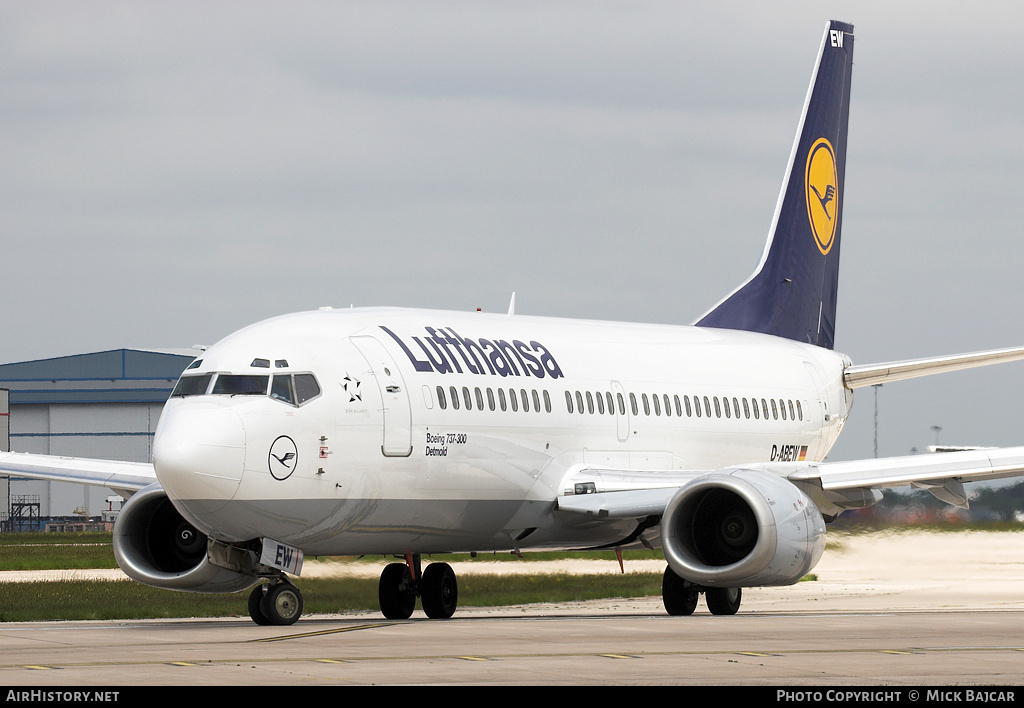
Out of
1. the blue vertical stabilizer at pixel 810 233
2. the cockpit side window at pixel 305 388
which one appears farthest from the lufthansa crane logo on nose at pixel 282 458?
the blue vertical stabilizer at pixel 810 233

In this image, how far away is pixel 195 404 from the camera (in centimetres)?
1897

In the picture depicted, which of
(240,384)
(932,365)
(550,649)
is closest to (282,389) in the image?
(240,384)

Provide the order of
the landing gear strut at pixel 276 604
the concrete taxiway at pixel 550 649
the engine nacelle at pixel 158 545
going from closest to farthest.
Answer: the concrete taxiway at pixel 550 649
the landing gear strut at pixel 276 604
the engine nacelle at pixel 158 545

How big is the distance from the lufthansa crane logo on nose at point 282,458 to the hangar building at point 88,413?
71591 millimetres

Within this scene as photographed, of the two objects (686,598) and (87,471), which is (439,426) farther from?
(87,471)

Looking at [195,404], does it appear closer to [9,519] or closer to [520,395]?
[520,395]

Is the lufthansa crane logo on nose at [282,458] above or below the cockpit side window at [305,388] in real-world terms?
below

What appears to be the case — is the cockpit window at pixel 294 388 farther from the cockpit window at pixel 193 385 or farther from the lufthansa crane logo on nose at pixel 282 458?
the cockpit window at pixel 193 385

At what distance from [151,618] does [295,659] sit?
401 inches

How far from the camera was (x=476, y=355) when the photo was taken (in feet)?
73.6

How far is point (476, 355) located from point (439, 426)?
1.78 meters

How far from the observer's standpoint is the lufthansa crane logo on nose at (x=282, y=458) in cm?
1883

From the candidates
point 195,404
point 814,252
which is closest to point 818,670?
point 195,404

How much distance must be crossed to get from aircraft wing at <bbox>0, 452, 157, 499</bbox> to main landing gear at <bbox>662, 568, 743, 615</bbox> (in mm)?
7575
